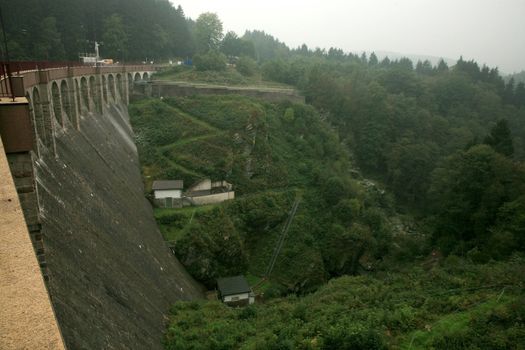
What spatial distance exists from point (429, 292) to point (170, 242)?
61.9 ft

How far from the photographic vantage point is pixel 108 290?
54.7 feet

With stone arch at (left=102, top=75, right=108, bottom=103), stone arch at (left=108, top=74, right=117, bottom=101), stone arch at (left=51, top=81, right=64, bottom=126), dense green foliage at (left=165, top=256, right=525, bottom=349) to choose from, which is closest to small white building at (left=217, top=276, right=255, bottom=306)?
dense green foliage at (left=165, top=256, right=525, bottom=349)

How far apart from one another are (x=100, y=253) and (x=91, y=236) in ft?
3.22

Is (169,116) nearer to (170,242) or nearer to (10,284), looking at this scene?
(170,242)

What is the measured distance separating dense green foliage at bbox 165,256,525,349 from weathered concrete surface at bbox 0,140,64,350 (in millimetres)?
13818

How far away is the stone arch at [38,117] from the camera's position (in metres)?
19.6

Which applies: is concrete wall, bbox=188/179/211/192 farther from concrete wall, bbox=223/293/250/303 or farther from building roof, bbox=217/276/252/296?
concrete wall, bbox=223/293/250/303

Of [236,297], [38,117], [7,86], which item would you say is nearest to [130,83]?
[38,117]

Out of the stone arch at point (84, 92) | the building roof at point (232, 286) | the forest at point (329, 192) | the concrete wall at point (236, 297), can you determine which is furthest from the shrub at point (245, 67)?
the concrete wall at point (236, 297)

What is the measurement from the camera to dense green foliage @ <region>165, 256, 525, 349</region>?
16094 mm

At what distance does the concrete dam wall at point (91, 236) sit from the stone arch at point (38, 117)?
1.9 inches

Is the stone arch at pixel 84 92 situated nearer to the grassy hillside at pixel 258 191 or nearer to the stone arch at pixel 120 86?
the grassy hillside at pixel 258 191

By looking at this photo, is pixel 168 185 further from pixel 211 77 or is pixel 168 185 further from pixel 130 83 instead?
pixel 211 77

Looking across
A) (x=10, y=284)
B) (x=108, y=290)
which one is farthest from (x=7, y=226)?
(x=108, y=290)
